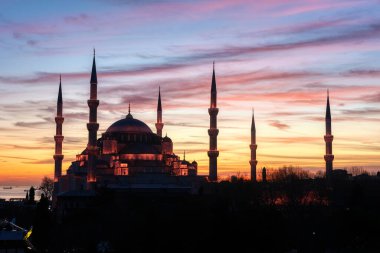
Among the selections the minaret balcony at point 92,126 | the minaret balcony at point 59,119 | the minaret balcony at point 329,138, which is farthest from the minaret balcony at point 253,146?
the minaret balcony at point 92,126

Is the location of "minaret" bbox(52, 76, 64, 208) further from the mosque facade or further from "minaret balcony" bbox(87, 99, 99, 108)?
"minaret balcony" bbox(87, 99, 99, 108)

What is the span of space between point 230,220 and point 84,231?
14927 mm

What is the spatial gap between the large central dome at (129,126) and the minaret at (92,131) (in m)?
12.7

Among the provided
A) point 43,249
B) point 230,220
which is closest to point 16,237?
point 43,249

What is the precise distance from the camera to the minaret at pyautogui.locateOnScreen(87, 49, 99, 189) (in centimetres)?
9638

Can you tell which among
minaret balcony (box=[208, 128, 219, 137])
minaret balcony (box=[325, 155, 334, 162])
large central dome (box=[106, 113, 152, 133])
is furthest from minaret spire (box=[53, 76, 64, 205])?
minaret balcony (box=[325, 155, 334, 162])

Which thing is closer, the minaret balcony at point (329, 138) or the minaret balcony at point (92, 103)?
the minaret balcony at point (92, 103)

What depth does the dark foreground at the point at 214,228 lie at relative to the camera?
161ft

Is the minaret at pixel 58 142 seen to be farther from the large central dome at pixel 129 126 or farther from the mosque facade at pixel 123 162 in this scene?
the large central dome at pixel 129 126

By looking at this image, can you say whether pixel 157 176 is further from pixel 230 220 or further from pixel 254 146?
pixel 230 220

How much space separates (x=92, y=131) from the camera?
96.4m

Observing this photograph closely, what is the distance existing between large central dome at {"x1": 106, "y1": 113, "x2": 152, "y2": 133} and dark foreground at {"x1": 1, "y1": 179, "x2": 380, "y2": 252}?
98.6 ft

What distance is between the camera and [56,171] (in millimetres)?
111312

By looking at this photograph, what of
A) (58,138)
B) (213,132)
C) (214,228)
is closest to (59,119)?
(58,138)
